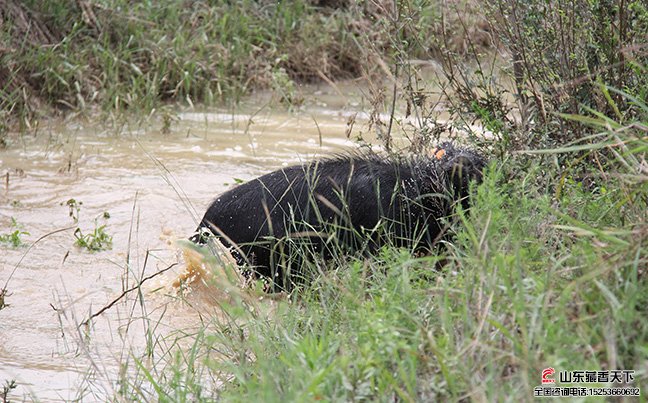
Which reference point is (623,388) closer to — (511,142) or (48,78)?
(511,142)

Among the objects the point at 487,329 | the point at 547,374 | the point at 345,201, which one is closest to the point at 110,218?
the point at 345,201

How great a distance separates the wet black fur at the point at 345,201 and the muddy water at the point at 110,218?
0.36 metres

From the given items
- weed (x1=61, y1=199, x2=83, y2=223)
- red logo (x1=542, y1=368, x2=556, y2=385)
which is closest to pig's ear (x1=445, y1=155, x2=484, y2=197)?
red logo (x1=542, y1=368, x2=556, y2=385)

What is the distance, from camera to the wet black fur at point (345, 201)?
4.44 metres

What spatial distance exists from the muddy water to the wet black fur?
1.17 feet

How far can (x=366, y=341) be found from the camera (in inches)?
106

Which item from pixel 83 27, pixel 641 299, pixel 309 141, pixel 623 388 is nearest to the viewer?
pixel 623 388

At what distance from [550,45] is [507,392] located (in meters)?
2.13

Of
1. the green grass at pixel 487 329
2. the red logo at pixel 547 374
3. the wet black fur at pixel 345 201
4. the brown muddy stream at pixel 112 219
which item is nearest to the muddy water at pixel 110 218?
the brown muddy stream at pixel 112 219

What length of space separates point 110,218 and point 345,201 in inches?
71.1

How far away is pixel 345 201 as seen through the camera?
14.6ft

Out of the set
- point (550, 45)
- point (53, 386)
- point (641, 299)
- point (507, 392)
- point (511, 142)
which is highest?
point (550, 45)

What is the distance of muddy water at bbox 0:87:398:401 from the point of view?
12.5 feet

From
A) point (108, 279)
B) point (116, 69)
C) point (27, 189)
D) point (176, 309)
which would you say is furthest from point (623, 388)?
point (116, 69)
